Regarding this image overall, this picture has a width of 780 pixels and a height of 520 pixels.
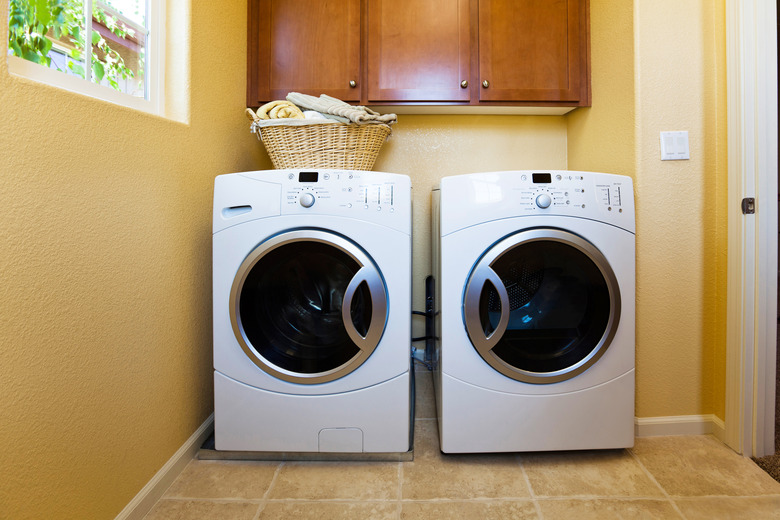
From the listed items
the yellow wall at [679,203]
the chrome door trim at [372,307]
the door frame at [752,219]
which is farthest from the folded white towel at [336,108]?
the door frame at [752,219]

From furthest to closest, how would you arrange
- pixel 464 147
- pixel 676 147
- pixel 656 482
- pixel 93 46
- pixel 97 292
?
pixel 464 147
pixel 676 147
pixel 656 482
pixel 93 46
pixel 97 292

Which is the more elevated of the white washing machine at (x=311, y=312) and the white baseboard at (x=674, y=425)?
the white washing machine at (x=311, y=312)

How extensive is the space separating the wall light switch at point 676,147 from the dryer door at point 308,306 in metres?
1.08

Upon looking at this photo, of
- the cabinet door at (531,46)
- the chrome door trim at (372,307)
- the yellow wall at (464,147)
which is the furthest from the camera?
the yellow wall at (464,147)

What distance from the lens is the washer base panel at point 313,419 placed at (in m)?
1.20

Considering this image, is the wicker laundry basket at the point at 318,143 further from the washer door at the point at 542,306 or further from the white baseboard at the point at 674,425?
the white baseboard at the point at 674,425

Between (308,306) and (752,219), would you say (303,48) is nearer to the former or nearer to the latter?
(308,306)

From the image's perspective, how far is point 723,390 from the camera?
132cm

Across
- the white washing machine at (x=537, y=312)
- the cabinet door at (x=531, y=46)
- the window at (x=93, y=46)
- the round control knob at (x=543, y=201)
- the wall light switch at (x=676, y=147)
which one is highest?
the cabinet door at (x=531, y=46)

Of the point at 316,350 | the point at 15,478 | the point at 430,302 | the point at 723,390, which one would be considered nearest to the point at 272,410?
the point at 316,350

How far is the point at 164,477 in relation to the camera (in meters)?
1.10

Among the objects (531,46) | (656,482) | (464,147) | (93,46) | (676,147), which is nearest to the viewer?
(93,46)

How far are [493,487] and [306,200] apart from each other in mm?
1014

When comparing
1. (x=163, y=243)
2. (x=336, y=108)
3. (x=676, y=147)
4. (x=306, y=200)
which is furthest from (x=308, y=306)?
(x=676, y=147)
